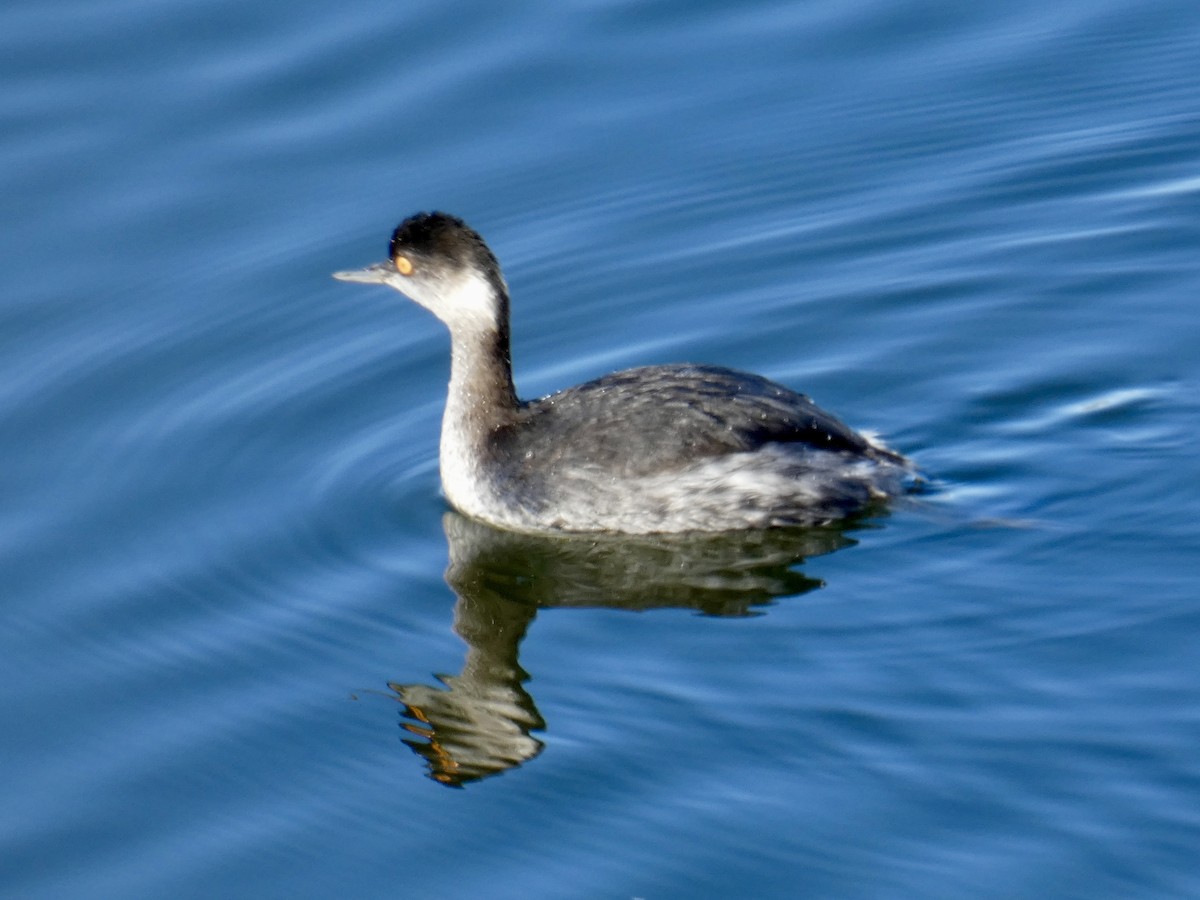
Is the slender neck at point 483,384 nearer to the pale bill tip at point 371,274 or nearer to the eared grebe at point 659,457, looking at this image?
the eared grebe at point 659,457

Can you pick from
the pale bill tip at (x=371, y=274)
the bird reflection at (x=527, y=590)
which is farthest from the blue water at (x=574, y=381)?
the pale bill tip at (x=371, y=274)

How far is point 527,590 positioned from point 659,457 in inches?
34.0

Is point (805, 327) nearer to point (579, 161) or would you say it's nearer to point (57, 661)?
point (579, 161)

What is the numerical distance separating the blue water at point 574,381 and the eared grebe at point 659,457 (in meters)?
0.22

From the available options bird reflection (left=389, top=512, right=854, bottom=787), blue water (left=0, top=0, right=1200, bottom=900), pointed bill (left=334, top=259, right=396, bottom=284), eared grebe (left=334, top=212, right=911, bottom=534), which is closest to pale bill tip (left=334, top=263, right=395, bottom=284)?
pointed bill (left=334, top=259, right=396, bottom=284)

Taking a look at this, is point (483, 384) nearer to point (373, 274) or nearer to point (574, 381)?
point (373, 274)

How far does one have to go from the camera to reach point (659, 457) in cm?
929

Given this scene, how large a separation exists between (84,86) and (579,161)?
10.8 ft

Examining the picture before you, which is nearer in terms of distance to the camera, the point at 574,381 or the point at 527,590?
the point at 527,590

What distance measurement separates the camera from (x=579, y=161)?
40.4 ft

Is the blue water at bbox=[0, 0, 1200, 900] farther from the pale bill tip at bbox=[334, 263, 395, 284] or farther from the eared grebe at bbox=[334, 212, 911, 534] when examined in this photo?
the pale bill tip at bbox=[334, 263, 395, 284]

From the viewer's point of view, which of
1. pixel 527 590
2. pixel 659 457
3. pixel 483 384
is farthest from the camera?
pixel 483 384

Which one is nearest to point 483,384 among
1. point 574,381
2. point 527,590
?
point 574,381

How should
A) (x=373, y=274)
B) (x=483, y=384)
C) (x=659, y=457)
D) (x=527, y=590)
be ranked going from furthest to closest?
1. (x=373, y=274)
2. (x=483, y=384)
3. (x=659, y=457)
4. (x=527, y=590)
